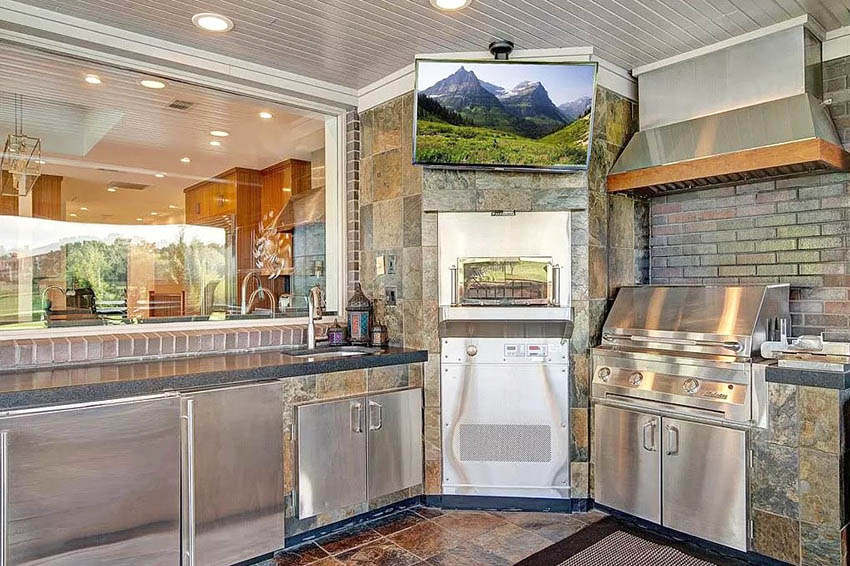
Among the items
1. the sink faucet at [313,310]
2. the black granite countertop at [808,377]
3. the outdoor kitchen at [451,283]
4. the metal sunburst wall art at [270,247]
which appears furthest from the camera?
the metal sunburst wall art at [270,247]

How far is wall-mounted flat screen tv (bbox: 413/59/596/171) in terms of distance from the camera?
303 centimetres

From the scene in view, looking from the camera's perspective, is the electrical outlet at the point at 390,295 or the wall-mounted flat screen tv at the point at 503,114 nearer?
the wall-mounted flat screen tv at the point at 503,114

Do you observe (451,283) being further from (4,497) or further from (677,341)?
(4,497)

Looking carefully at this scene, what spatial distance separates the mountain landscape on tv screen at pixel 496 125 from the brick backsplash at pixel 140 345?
1390mm

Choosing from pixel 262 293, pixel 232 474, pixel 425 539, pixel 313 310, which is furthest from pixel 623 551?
pixel 262 293

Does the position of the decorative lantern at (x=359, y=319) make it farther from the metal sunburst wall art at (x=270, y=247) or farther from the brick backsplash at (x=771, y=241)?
the brick backsplash at (x=771, y=241)

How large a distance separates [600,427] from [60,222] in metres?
3.17

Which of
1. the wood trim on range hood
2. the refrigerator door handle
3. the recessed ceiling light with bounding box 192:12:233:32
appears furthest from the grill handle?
the recessed ceiling light with bounding box 192:12:233:32

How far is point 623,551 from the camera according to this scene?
2.73 metres

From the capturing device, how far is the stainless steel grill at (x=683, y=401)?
2.65 metres

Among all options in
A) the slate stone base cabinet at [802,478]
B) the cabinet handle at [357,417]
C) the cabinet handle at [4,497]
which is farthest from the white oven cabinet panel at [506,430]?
the cabinet handle at [4,497]

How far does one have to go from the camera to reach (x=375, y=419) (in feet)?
10.1

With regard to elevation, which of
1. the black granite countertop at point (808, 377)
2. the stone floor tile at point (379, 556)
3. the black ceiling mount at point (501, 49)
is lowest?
the stone floor tile at point (379, 556)

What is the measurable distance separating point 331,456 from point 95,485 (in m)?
1.07
